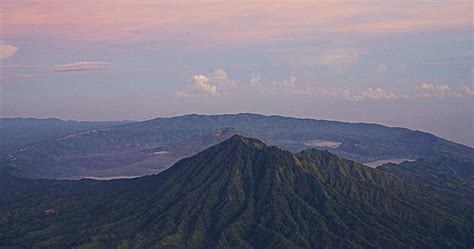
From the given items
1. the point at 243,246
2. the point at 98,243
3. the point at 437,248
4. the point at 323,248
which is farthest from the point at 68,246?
the point at 437,248

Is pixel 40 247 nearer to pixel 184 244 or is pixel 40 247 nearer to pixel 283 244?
pixel 184 244

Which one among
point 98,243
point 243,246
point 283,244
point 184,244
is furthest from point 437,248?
point 98,243

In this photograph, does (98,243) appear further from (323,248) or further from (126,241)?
(323,248)

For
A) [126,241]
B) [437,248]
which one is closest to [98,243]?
[126,241]

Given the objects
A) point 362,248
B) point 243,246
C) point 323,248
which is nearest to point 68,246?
point 243,246

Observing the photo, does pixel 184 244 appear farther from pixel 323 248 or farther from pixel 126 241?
pixel 323 248

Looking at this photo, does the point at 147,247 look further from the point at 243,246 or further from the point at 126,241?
the point at 243,246
